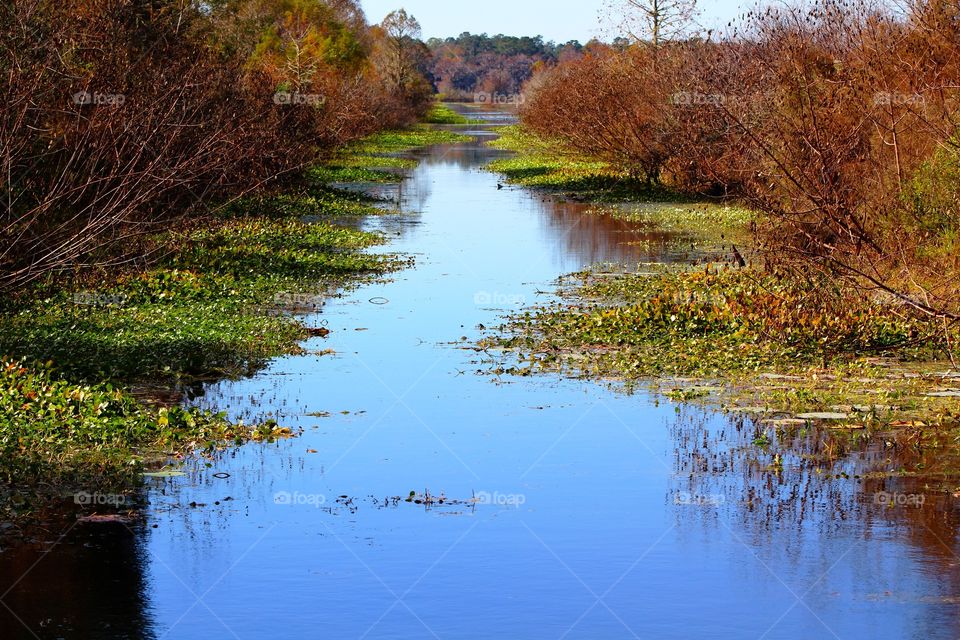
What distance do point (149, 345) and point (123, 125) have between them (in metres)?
3.16

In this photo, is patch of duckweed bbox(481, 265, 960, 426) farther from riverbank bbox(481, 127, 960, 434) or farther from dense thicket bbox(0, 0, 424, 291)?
dense thicket bbox(0, 0, 424, 291)

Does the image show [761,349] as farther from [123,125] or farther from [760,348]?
[123,125]

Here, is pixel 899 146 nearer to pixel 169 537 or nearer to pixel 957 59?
pixel 957 59

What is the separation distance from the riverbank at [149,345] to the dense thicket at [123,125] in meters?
1.00

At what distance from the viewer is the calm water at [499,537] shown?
8625mm

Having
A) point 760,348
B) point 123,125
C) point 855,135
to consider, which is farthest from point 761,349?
point 123,125

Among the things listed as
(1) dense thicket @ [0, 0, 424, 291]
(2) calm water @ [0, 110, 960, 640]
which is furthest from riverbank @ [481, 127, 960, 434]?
(1) dense thicket @ [0, 0, 424, 291]

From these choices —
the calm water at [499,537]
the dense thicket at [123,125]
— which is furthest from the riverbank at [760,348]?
the dense thicket at [123,125]

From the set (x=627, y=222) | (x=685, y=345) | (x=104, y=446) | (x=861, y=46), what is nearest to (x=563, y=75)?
(x=627, y=222)

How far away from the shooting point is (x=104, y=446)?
39.5 ft

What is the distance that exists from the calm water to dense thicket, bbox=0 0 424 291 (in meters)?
2.44

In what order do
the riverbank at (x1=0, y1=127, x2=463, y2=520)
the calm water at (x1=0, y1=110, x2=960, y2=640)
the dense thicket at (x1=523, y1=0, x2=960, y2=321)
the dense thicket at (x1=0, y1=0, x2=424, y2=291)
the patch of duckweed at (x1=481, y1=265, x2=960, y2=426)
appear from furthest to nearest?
the dense thicket at (x1=523, y1=0, x2=960, y2=321) → the patch of duckweed at (x1=481, y1=265, x2=960, y2=426) → the dense thicket at (x1=0, y1=0, x2=424, y2=291) → the riverbank at (x1=0, y1=127, x2=463, y2=520) → the calm water at (x1=0, y1=110, x2=960, y2=640)

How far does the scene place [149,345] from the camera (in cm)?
1655

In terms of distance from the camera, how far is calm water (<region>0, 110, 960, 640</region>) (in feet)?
28.3
